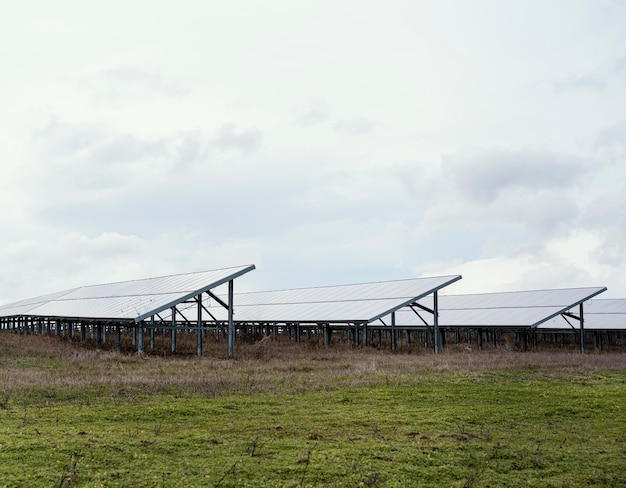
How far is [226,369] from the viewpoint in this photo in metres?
22.7

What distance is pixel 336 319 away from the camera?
1382 inches

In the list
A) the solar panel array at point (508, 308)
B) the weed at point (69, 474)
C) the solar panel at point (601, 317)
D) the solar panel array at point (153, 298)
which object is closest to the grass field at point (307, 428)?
the weed at point (69, 474)

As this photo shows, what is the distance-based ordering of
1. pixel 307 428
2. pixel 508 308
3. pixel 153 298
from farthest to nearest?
pixel 508 308, pixel 153 298, pixel 307 428

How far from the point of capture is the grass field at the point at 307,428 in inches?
358

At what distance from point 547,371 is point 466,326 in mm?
19368

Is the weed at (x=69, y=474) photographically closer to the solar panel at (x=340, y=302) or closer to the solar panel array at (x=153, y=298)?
the solar panel array at (x=153, y=298)

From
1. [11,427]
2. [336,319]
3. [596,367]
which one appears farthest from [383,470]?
[336,319]

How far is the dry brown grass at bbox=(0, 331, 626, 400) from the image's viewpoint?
1742 centimetres

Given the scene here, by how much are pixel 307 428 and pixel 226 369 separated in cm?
1111

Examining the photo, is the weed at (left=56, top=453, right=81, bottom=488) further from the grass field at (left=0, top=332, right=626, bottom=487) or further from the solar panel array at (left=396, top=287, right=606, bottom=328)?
the solar panel array at (left=396, top=287, right=606, bottom=328)

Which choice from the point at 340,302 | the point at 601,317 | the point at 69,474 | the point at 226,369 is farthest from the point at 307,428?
the point at 601,317

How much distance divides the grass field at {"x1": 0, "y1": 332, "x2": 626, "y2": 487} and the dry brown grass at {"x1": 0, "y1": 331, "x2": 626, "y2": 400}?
5.0 inches

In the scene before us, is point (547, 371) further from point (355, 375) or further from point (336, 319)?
point (336, 319)

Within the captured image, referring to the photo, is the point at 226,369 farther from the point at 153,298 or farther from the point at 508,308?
the point at 508,308
